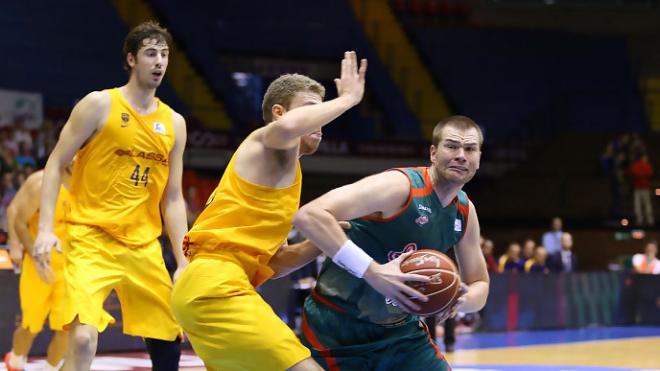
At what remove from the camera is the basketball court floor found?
10750mm

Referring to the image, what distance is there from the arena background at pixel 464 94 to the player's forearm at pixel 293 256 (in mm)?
10938

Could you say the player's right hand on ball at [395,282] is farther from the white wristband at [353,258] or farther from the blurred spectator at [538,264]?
the blurred spectator at [538,264]

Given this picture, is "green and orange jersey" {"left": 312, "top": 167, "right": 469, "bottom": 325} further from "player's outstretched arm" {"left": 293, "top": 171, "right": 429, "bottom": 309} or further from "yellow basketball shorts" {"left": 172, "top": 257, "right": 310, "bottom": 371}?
"yellow basketball shorts" {"left": 172, "top": 257, "right": 310, "bottom": 371}

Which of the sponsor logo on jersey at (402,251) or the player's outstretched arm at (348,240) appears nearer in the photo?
the player's outstretched arm at (348,240)

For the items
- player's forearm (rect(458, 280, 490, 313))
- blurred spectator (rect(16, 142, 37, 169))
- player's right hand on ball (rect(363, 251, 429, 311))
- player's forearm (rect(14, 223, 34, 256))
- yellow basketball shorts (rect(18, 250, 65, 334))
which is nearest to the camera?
player's right hand on ball (rect(363, 251, 429, 311))

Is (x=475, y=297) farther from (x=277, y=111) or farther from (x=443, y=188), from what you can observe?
(x=277, y=111)

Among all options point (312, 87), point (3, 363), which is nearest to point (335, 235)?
point (312, 87)

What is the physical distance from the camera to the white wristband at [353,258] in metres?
4.55

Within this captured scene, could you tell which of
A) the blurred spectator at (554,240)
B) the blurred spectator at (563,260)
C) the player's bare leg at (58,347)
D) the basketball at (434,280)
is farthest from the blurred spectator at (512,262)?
the basketball at (434,280)

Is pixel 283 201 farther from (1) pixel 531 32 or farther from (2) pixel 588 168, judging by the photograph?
(1) pixel 531 32

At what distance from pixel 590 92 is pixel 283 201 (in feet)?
72.7

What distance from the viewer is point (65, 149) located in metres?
6.09

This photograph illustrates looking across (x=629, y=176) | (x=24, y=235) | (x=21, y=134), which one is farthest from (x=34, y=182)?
(x=629, y=176)

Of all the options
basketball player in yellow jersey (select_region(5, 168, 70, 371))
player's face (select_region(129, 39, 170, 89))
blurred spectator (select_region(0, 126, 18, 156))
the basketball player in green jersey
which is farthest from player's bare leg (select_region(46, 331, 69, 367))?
blurred spectator (select_region(0, 126, 18, 156))
